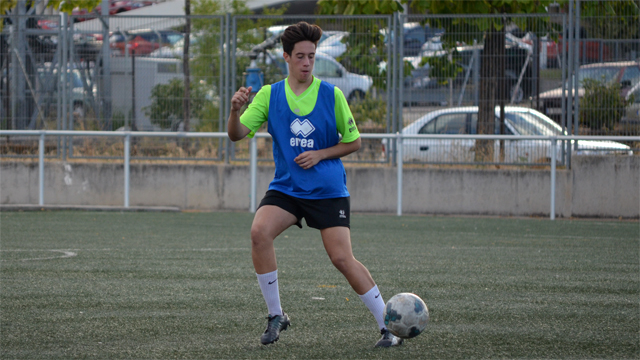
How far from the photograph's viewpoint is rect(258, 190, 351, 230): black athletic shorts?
15.0ft

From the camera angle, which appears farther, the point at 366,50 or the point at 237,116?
the point at 366,50

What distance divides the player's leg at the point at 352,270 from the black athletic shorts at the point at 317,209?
5 cm

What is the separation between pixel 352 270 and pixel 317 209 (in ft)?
1.28

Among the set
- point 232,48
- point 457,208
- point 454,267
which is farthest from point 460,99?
point 454,267

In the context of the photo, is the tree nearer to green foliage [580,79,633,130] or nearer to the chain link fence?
the chain link fence

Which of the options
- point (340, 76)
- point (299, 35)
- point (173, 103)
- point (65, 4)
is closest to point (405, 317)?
point (299, 35)

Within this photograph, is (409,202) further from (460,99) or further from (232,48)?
(232,48)

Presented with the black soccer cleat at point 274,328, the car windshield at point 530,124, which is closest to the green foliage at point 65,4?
the car windshield at point 530,124

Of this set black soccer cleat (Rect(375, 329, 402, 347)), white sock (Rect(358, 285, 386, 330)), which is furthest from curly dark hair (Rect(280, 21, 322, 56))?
black soccer cleat (Rect(375, 329, 402, 347))

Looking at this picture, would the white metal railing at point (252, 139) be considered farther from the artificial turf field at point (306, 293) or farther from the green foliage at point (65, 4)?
the green foliage at point (65, 4)

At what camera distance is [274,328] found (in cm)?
461

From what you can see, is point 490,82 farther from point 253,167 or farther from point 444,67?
point 253,167

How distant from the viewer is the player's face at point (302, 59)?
14.8 feet

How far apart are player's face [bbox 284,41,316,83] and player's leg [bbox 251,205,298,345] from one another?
75 centimetres
